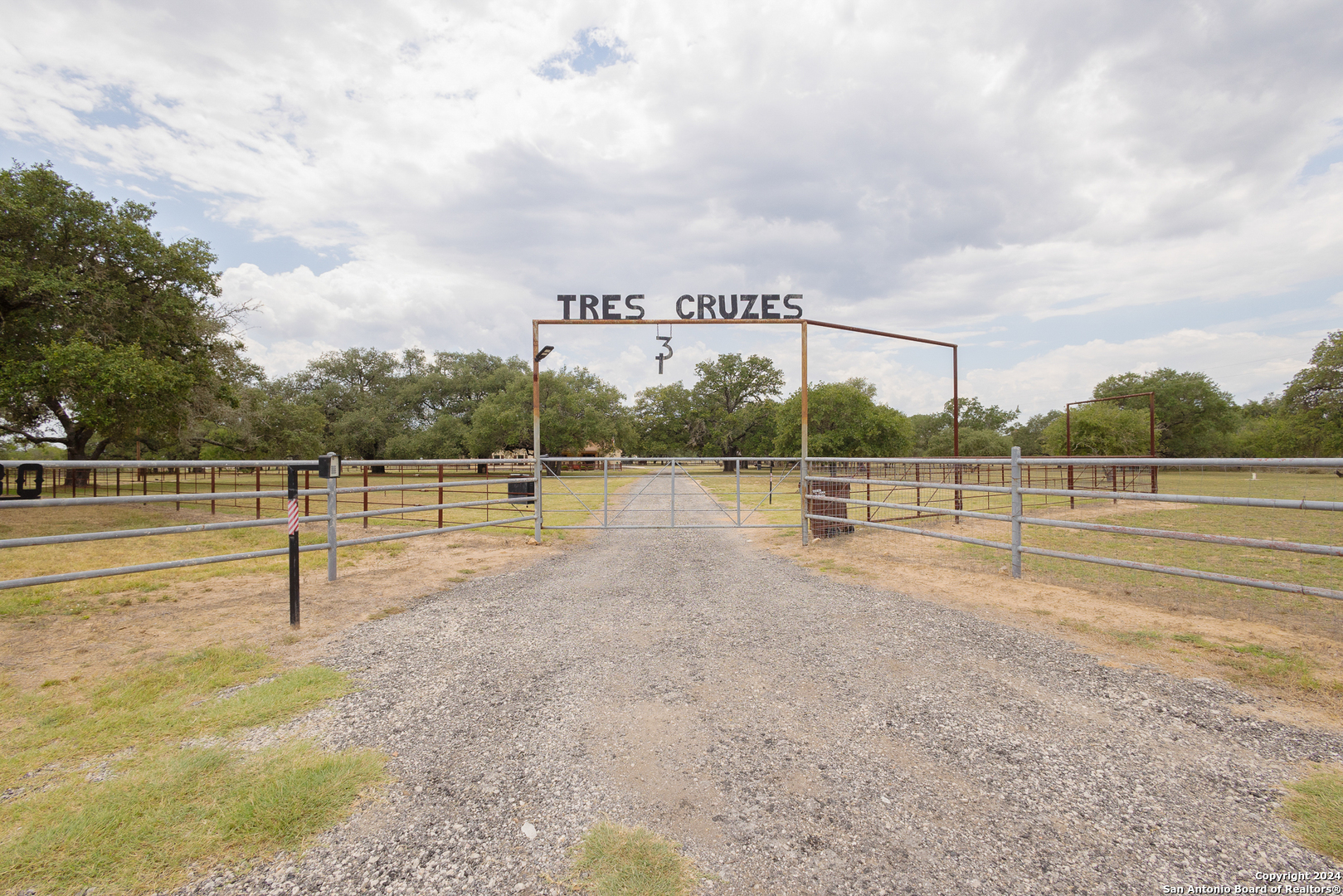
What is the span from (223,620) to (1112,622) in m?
8.72

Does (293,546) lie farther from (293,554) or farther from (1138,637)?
(1138,637)

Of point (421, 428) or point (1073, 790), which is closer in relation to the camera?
point (1073, 790)

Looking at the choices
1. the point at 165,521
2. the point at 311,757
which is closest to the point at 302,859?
the point at 311,757

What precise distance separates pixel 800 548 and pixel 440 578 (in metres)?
5.82

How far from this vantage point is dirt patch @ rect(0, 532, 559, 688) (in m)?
4.36

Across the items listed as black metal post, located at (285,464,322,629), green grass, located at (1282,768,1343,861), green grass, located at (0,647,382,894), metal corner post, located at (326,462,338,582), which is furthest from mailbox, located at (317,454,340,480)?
green grass, located at (1282,768,1343,861)

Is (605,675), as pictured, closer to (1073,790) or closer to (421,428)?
(1073,790)

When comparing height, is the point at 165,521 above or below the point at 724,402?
below

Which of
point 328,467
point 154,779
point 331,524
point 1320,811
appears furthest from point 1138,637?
point 331,524

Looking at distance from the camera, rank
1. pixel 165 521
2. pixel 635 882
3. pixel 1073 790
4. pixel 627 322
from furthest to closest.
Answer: pixel 165 521 < pixel 627 322 < pixel 1073 790 < pixel 635 882

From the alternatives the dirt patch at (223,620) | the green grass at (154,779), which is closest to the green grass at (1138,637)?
the green grass at (154,779)

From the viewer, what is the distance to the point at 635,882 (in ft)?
6.61

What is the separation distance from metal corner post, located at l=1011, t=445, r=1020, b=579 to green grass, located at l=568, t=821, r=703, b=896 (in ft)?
19.2

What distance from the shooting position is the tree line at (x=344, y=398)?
41.1ft
